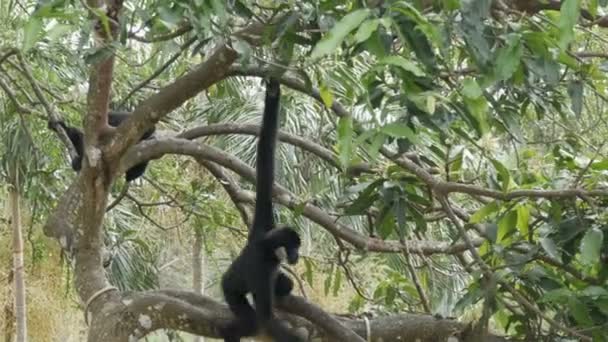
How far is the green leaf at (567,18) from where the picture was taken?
1.88 meters

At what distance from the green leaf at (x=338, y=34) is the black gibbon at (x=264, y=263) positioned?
5.75 feet

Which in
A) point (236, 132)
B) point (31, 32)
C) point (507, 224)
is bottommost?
point (507, 224)

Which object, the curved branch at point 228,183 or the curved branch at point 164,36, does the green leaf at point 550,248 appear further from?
the curved branch at point 228,183

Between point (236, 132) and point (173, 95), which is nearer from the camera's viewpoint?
point (173, 95)

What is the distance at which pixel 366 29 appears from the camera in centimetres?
189

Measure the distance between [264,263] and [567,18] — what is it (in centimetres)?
300

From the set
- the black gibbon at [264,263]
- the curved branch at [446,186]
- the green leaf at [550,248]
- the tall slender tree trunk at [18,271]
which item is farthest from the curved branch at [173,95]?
the tall slender tree trunk at [18,271]

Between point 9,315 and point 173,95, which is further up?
point 173,95

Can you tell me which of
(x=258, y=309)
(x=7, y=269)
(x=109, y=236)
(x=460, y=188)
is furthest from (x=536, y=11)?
(x=7, y=269)

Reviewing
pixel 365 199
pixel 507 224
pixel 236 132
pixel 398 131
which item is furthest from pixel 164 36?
pixel 507 224

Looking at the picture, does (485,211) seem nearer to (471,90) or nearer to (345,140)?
(345,140)

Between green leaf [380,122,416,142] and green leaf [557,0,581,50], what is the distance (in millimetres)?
474

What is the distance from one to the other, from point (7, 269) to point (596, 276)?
5930 millimetres

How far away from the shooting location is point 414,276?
391 centimetres
